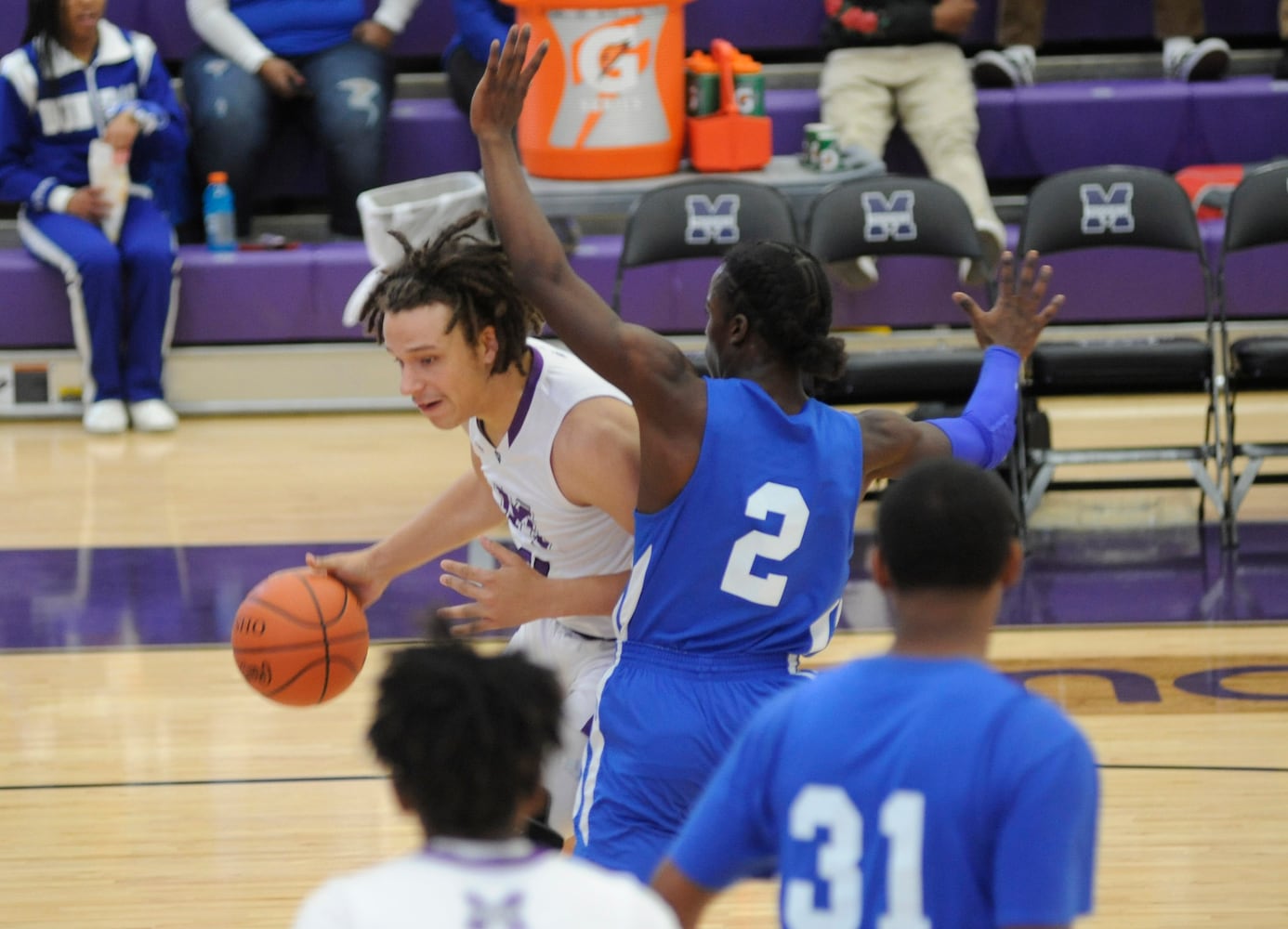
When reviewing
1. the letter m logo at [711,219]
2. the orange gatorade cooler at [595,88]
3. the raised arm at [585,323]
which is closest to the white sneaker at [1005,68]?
the orange gatorade cooler at [595,88]

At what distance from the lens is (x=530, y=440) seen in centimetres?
320

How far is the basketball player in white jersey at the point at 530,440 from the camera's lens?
3.07m

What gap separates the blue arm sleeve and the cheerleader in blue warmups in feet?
20.0

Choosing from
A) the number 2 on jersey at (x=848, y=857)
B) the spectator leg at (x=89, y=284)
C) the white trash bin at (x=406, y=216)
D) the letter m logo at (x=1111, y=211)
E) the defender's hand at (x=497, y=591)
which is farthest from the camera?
the spectator leg at (x=89, y=284)

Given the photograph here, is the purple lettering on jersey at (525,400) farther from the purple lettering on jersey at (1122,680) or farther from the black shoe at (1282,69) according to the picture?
the black shoe at (1282,69)

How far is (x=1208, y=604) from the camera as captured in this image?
19.7 feet

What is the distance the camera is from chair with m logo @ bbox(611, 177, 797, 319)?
23.2ft

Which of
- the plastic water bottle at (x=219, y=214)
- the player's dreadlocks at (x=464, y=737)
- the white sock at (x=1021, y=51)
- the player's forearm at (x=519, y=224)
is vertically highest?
the player's forearm at (x=519, y=224)

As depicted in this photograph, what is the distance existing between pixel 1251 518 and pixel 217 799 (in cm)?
429

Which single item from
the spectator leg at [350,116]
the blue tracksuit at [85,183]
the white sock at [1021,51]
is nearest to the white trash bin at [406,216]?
the spectator leg at [350,116]

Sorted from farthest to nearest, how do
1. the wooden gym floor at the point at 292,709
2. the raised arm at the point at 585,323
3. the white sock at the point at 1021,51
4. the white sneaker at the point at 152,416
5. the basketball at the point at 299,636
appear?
the white sock at the point at 1021,51, the white sneaker at the point at 152,416, the wooden gym floor at the point at 292,709, the basketball at the point at 299,636, the raised arm at the point at 585,323

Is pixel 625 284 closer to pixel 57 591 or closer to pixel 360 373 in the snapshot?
pixel 360 373

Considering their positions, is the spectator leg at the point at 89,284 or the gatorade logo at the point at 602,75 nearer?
the gatorade logo at the point at 602,75

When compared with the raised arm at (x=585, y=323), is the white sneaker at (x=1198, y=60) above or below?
below
